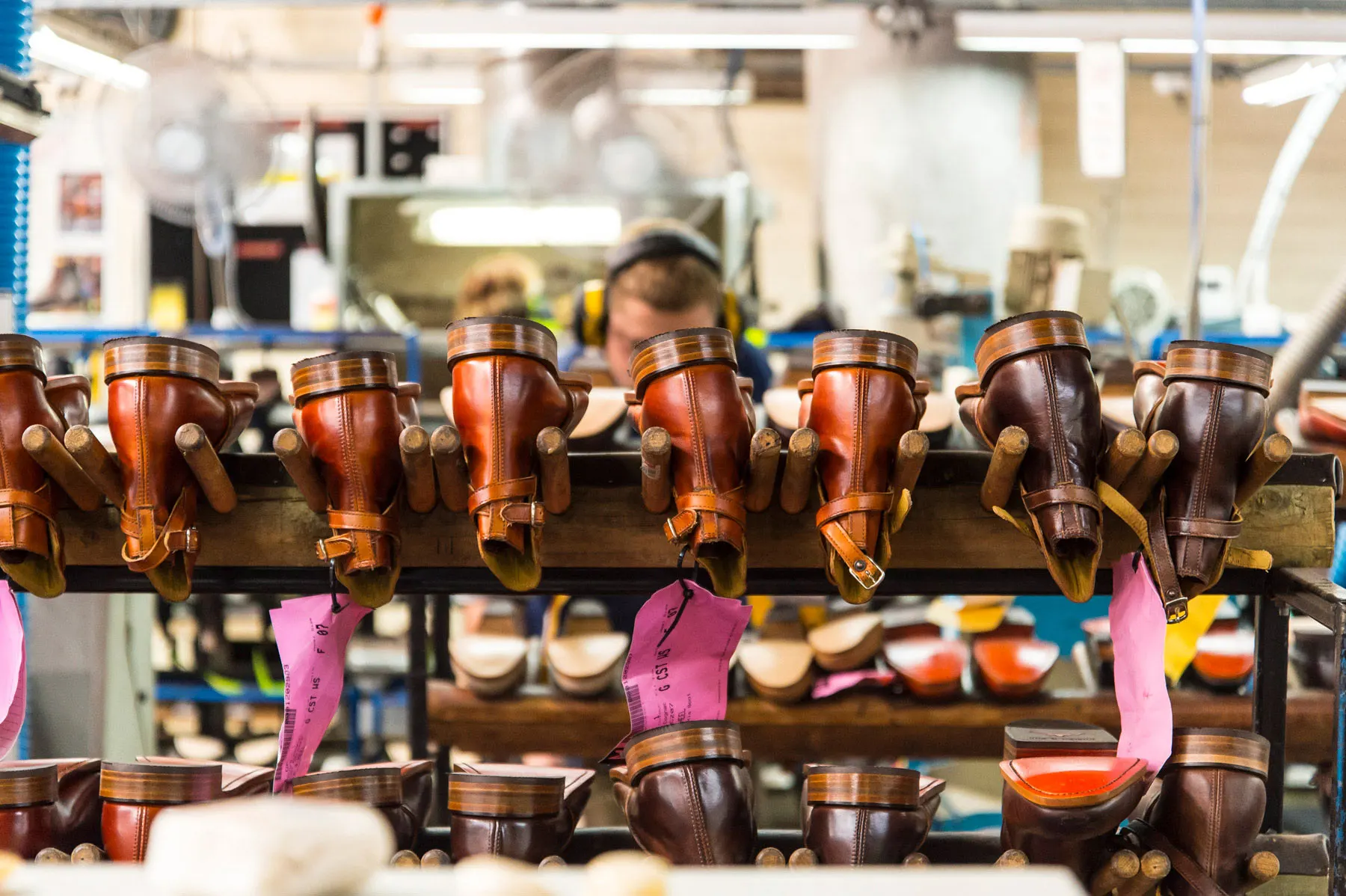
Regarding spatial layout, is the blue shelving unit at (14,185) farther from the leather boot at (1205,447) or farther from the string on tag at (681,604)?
the leather boot at (1205,447)

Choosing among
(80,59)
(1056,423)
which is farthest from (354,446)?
(80,59)

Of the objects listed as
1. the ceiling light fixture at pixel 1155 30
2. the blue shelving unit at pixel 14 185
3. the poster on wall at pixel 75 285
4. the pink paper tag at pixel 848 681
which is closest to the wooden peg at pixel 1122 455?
the pink paper tag at pixel 848 681

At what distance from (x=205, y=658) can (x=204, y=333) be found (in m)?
1.17

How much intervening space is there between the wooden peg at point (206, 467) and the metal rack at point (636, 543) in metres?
0.04

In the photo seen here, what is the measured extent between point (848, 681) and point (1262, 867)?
1274 millimetres

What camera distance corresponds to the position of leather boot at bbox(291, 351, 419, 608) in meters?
1.08

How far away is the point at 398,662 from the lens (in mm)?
4086

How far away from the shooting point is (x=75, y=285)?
30.6 ft

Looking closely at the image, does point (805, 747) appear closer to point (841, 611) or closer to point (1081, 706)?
point (841, 611)

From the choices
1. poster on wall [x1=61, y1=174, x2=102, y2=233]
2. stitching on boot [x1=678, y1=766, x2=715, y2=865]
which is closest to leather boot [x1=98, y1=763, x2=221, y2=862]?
stitching on boot [x1=678, y1=766, x2=715, y2=865]

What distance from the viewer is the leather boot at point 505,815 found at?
1090mm

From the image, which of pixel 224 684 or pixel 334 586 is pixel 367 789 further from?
pixel 224 684

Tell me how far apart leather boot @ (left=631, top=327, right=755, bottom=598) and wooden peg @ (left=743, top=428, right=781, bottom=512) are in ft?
0.04

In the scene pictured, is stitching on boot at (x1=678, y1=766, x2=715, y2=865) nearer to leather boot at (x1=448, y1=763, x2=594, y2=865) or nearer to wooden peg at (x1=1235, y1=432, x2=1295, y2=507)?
leather boot at (x1=448, y1=763, x2=594, y2=865)
